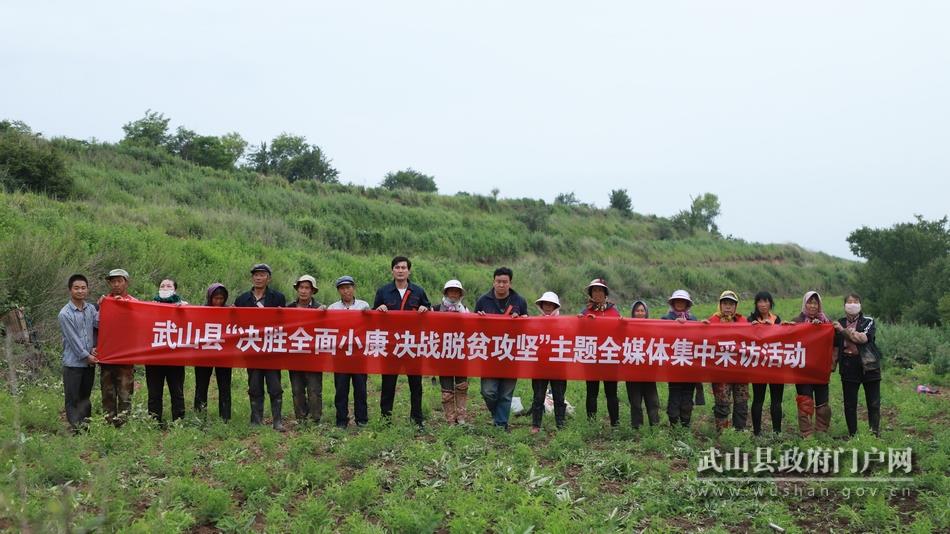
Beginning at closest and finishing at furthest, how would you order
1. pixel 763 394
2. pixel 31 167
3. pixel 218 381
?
pixel 763 394
pixel 218 381
pixel 31 167

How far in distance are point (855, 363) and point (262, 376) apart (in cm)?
642

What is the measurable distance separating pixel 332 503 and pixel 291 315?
295 cm

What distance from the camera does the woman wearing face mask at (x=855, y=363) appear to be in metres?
7.78

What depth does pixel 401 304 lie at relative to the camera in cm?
835

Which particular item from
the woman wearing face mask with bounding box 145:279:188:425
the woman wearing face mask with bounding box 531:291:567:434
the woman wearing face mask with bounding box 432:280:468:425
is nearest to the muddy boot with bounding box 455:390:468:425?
the woman wearing face mask with bounding box 432:280:468:425

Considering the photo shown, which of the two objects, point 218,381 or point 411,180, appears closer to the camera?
point 218,381

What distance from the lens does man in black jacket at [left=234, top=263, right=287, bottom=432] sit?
795 cm

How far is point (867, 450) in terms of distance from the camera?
6.91 metres

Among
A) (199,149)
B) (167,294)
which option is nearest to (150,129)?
(199,149)

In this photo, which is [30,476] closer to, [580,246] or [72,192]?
[72,192]

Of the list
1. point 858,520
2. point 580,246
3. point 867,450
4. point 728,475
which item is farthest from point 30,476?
point 580,246

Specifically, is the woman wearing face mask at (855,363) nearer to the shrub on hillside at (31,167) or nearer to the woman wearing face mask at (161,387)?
the woman wearing face mask at (161,387)

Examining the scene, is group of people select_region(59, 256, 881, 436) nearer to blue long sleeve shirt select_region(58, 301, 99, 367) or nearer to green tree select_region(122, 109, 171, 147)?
blue long sleeve shirt select_region(58, 301, 99, 367)

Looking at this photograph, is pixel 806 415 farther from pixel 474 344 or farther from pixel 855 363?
pixel 474 344
